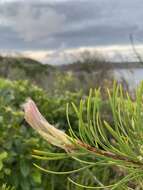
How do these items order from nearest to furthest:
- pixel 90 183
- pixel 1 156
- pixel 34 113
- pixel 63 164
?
pixel 34 113 → pixel 1 156 → pixel 90 183 → pixel 63 164

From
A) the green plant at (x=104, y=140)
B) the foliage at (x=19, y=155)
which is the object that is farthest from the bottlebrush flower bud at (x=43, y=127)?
the foliage at (x=19, y=155)

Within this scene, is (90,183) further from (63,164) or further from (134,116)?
(134,116)

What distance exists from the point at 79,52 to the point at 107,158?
17.7 metres

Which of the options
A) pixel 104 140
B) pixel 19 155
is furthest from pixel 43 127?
pixel 19 155

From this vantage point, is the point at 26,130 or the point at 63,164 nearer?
the point at 26,130

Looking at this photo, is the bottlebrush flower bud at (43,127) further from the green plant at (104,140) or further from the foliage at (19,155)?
the foliage at (19,155)

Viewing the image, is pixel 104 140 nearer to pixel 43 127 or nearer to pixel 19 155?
pixel 43 127

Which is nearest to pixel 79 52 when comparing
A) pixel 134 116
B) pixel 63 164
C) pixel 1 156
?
pixel 63 164

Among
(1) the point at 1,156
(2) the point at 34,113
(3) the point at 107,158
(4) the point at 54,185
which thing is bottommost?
(4) the point at 54,185

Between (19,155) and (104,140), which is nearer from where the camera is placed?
(104,140)

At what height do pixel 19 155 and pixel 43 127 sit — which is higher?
pixel 43 127

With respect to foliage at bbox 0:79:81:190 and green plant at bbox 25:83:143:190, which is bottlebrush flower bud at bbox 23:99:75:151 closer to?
green plant at bbox 25:83:143:190

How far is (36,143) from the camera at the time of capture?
4.90 metres

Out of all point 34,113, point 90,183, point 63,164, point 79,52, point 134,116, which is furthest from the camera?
point 79,52
